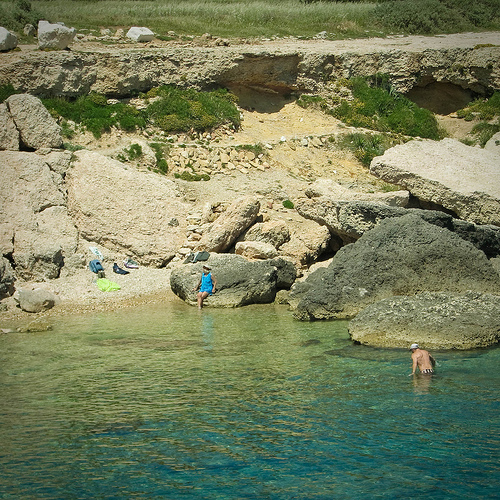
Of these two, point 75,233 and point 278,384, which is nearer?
point 278,384

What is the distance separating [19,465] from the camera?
9203 millimetres

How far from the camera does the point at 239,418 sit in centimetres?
1084

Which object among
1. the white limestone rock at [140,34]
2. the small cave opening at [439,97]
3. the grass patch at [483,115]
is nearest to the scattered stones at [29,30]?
the white limestone rock at [140,34]

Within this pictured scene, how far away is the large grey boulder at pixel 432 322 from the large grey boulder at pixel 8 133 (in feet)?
49.1

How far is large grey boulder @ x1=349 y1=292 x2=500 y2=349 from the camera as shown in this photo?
1431 centimetres

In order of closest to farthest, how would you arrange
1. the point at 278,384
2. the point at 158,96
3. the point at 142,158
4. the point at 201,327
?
the point at 278,384
the point at 201,327
the point at 142,158
the point at 158,96

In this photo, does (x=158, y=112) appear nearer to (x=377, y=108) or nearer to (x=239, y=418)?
(x=377, y=108)

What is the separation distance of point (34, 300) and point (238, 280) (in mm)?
5903

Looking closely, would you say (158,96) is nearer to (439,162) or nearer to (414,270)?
(439,162)

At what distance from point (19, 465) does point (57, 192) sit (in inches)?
587

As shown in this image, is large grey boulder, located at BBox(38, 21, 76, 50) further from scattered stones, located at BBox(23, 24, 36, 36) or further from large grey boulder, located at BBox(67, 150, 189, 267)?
large grey boulder, located at BBox(67, 150, 189, 267)

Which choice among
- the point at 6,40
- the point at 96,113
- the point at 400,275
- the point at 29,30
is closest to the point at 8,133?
the point at 96,113

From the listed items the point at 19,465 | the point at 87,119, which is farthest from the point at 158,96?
the point at 19,465

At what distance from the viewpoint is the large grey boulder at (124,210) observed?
22.2m
